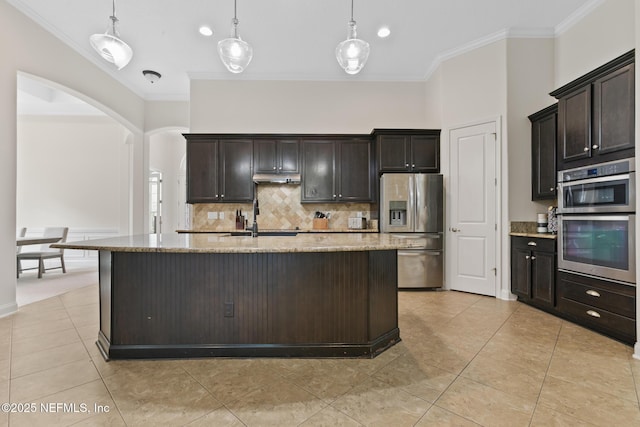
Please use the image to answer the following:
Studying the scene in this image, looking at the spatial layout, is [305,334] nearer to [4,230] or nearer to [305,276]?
[305,276]

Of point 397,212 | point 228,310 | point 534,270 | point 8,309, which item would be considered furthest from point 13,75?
point 534,270

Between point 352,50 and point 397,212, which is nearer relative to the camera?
point 352,50

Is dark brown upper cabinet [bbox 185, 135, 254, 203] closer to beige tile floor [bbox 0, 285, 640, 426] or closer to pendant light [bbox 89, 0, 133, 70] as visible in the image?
pendant light [bbox 89, 0, 133, 70]

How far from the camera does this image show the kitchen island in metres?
2.08

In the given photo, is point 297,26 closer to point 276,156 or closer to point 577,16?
point 276,156

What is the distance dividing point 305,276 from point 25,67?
162 inches

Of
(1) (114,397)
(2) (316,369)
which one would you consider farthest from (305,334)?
(1) (114,397)

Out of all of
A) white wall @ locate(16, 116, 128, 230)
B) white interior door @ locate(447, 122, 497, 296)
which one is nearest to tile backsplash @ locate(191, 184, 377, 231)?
white interior door @ locate(447, 122, 497, 296)

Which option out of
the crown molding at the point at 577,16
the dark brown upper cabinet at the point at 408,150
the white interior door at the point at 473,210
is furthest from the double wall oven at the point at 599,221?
the crown molding at the point at 577,16

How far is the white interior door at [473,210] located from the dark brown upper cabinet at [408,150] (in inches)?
9.8

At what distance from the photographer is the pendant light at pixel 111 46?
7.07 feet

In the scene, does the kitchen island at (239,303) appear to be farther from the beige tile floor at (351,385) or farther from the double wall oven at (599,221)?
the double wall oven at (599,221)

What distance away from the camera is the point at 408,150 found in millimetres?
4293

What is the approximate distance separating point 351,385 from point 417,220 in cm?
278
